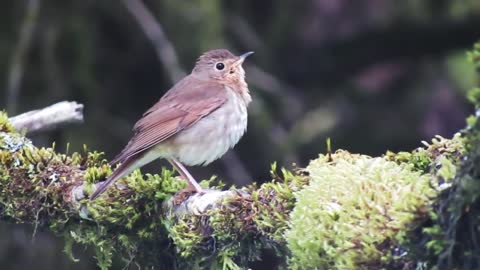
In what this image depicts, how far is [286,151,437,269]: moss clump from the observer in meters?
3.01

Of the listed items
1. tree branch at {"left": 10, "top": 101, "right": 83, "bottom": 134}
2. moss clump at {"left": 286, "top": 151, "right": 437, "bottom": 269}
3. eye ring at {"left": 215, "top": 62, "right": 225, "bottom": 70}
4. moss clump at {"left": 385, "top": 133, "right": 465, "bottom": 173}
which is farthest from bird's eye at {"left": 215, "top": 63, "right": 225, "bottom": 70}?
moss clump at {"left": 286, "top": 151, "right": 437, "bottom": 269}

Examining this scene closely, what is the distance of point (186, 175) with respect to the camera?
490 cm

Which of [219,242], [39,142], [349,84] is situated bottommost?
[219,242]

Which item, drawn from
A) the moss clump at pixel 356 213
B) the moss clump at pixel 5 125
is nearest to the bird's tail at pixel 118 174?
the moss clump at pixel 5 125

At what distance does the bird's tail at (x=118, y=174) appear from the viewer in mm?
4188

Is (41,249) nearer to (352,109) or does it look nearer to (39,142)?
(39,142)

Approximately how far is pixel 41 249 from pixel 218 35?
209 cm

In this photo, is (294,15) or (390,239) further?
(294,15)

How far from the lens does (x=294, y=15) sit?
8.45 metres

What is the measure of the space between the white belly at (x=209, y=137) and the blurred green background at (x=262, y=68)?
145 centimetres

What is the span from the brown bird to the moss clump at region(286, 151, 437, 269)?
59.9 inches

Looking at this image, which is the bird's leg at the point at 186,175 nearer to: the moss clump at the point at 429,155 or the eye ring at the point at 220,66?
the moss clump at the point at 429,155

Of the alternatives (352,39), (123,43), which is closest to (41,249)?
(123,43)

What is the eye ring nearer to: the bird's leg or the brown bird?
the brown bird
